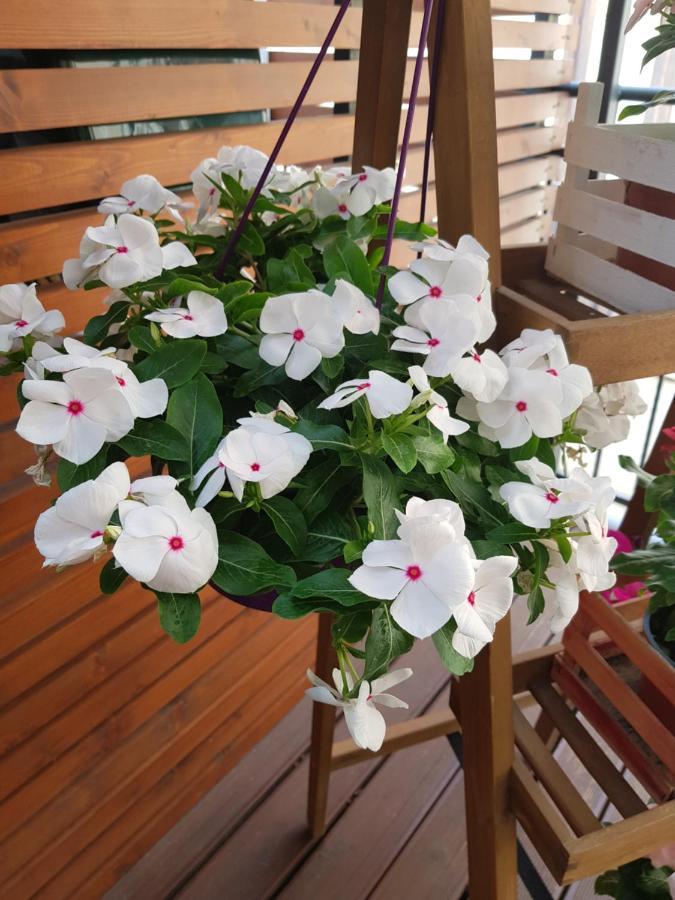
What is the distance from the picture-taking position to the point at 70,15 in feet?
3.62

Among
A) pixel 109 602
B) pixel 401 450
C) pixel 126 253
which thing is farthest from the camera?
pixel 109 602

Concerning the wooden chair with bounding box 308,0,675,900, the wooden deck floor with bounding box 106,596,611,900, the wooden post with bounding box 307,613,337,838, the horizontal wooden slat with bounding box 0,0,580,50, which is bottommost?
the wooden deck floor with bounding box 106,596,611,900

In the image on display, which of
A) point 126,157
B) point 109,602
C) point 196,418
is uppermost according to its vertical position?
point 126,157

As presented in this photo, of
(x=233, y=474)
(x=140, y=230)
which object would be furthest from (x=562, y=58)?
(x=233, y=474)

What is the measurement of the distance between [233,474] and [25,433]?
0.16m

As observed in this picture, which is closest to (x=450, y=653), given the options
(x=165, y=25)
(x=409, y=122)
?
(x=409, y=122)

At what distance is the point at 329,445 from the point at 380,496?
0.06m

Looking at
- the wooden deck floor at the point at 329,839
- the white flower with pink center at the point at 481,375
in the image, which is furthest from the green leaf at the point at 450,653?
the wooden deck floor at the point at 329,839

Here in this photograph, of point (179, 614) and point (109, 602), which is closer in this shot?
point (179, 614)

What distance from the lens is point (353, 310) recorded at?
0.66m

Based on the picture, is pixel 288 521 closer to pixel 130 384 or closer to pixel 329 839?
pixel 130 384

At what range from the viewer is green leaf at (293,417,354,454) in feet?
2.01

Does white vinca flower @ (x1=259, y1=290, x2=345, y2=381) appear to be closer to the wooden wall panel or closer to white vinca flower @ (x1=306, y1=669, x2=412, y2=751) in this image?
white vinca flower @ (x1=306, y1=669, x2=412, y2=751)

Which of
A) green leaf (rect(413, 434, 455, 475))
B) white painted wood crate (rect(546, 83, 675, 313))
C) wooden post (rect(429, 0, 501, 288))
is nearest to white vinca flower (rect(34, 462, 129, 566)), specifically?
green leaf (rect(413, 434, 455, 475))
